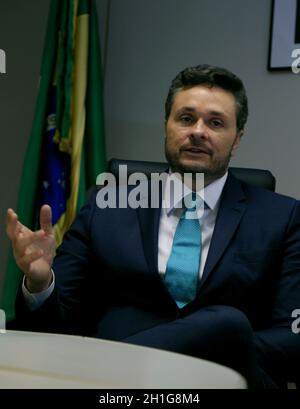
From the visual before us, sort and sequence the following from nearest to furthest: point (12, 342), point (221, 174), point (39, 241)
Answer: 1. point (12, 342)
2. point (39, 241)
3. point (221, 174)

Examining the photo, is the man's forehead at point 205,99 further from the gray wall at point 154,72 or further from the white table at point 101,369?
the white table at point 101,369

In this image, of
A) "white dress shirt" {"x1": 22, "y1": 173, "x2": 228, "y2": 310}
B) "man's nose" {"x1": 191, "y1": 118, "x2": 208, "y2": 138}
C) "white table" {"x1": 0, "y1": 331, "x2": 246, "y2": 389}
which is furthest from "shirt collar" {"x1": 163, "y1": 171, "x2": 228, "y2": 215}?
"white table" {"x1": 0, "y1": 331, "x2": 246, "y2": 389}

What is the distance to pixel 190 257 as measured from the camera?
4.87 ft

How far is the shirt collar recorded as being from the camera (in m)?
1.59

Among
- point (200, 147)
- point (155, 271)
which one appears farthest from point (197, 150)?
point (155, 271)

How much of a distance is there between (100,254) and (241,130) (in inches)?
23.0

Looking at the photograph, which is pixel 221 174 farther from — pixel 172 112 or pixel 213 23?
pixel 213 23

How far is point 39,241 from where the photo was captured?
123cm

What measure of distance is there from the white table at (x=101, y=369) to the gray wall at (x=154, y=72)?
5.64 feet

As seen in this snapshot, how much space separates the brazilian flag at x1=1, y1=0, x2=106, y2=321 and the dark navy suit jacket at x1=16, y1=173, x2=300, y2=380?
0.79 metres

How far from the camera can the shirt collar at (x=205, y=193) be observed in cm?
159

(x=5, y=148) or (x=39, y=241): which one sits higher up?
(x=5, y=148)

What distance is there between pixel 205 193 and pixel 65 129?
0.95 metres
